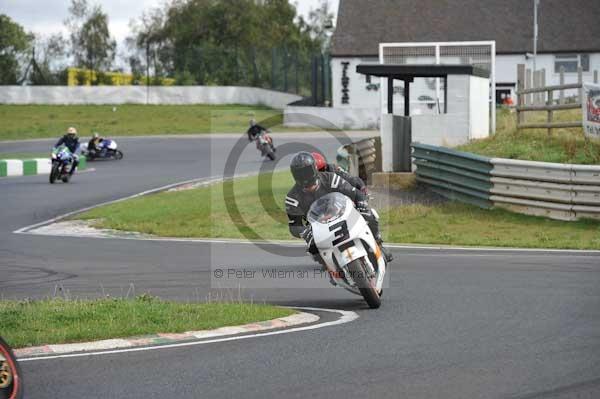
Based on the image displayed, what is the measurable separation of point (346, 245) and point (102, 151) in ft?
99.3

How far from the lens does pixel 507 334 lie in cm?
860

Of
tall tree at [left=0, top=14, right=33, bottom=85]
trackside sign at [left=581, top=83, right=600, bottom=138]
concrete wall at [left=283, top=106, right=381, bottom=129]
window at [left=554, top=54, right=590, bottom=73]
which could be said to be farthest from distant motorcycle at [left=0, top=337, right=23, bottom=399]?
tall tree at [left=0, top=14, right=33, bottom=85]

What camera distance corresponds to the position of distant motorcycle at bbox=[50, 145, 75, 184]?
31.4 m

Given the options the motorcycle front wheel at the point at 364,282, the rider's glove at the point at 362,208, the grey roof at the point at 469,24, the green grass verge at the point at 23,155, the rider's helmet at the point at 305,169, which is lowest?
the motorcycle front wheel at the point at 364,282

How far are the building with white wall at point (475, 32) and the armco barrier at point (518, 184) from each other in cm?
3760

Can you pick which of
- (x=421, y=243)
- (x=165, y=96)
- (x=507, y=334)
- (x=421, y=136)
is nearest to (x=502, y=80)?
(x=165, y=96)

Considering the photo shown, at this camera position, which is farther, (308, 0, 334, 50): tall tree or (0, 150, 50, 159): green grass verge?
(308, 0, 334, 50): tall tree

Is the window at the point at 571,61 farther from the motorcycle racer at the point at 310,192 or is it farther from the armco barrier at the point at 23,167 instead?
the motorcycle racer at the point at 310,192

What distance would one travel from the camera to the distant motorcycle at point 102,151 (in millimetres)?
39231

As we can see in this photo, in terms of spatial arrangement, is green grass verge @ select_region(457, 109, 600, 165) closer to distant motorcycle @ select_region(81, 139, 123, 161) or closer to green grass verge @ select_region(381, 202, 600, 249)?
green grass verge @ select_region(381, 202, 600, 249)

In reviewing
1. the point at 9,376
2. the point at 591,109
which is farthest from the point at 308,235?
the point at 591,109

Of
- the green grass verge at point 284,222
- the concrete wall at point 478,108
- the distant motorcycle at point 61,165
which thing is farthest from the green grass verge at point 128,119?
the green grass verge at point 284,222

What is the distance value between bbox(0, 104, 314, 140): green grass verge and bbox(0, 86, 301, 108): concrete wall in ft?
3.04

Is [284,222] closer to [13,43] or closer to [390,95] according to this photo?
[390,95]
